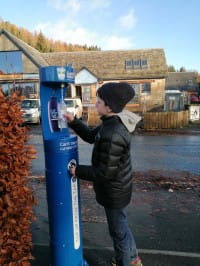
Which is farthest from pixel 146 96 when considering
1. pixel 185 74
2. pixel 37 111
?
pixel 185 74

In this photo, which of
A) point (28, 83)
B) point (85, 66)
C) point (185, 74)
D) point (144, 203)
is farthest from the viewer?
point (185, 74)

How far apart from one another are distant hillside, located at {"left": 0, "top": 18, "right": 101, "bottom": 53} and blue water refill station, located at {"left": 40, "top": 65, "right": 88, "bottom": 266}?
195ft

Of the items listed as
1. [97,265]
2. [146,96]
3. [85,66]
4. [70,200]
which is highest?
[85,66]

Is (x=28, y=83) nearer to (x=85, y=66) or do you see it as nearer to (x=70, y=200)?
(x=85, y=66)

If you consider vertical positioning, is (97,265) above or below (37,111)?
below

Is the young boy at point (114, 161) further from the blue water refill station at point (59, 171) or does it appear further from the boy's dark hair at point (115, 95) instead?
the blue water refill station at point (59, 171)

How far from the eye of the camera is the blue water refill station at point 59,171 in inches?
105

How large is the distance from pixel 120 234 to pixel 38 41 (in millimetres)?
65693

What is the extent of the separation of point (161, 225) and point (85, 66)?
94.0ft

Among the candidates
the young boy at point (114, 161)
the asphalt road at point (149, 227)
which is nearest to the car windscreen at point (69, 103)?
the asphalt road at point (149, 227)

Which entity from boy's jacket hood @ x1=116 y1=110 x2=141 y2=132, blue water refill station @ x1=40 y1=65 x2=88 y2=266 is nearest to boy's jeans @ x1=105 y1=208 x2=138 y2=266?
blue water refill station @ x1=40 y1=65 x2=88 y2=266

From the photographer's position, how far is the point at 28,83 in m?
29.0

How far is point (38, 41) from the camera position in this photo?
63.2m

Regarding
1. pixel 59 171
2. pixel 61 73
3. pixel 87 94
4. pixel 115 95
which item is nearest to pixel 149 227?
pixel 59 171
